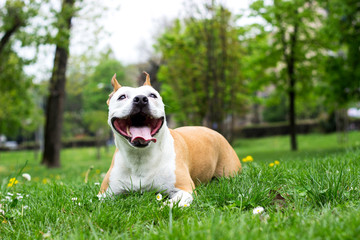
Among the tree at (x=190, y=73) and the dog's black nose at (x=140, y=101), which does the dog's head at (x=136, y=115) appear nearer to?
the dog's black nose at (x=140, y=101)

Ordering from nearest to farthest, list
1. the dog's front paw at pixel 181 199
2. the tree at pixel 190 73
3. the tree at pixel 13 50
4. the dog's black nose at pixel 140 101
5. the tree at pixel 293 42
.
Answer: the dog's front paw at pixel 181 199 → the dog's black nose at pixel 140 101 → the tree at pixel 13 50 → the tree at pixel 293 42 → the tree at pixel 190 73

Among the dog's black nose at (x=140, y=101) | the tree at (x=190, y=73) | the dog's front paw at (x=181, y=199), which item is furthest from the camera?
the tree at (x=190, y=73)

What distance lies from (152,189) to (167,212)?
69cm

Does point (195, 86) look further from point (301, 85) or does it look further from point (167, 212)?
point (167, 212)

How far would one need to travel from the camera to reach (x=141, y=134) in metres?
3.03

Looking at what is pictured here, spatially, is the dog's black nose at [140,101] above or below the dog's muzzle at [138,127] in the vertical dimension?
above

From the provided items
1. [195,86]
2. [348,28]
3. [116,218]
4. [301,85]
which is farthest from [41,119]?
[116,218]

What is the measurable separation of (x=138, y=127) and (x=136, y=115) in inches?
4.8

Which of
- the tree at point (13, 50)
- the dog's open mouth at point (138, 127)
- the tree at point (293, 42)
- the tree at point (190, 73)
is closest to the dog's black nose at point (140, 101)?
the dog's open mouth at point (138, 127)

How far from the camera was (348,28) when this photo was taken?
32.8ft

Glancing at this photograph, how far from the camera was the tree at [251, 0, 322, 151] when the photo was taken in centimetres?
1346

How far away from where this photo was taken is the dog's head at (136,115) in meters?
2.99

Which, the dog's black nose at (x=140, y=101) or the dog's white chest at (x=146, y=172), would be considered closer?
the dog's black nose at (x=140, y=101)

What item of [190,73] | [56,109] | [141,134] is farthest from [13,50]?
[190,73]
